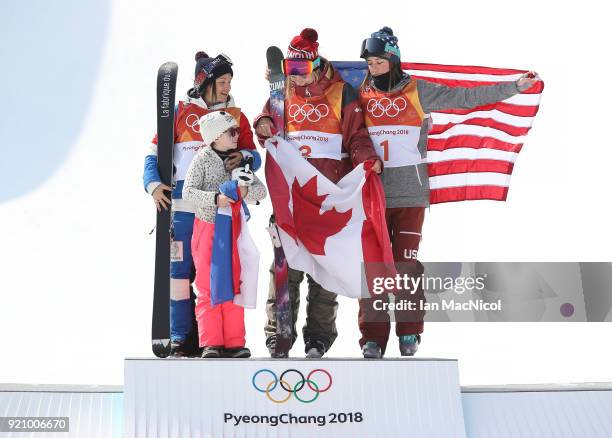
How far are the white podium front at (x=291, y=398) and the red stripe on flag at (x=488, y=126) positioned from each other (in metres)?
1.56

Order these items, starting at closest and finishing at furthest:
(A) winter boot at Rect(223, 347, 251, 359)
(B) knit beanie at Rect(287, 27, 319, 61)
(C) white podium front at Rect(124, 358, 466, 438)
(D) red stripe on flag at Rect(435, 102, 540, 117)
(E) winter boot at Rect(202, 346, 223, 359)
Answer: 1. (C) white podium front at Rect(124, 358, 466, 438)
2. (E) winter boot at Rect(202, 346, 223, 359)
3. (A) winter boot at Rect(223, 347, 251, 359)
4. (B) knit beanie at Rect(287, 27, 319, 61)
5. (D) red stripe on flag at Rect(435, 102, 540, 117)

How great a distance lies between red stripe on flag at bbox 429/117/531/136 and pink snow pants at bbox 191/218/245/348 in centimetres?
158

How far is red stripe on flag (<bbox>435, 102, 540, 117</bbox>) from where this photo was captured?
5.05m

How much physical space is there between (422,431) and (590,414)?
0.96 m

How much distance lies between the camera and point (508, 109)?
507 cm

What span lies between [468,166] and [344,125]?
939mm

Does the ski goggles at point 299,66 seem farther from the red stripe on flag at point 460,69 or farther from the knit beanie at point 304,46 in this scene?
the red stripe on flag at point 460,69

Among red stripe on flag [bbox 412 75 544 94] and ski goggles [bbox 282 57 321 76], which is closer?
ski goggles [bbox 282 57 321 76]

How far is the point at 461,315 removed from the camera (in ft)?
17.4

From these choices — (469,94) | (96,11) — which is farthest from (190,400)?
(96,11)

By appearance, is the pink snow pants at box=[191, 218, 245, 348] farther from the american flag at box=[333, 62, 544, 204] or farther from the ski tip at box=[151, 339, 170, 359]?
the american flag at box=[333, 62, 544, 204]

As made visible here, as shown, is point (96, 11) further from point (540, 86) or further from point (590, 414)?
point (590, 414)

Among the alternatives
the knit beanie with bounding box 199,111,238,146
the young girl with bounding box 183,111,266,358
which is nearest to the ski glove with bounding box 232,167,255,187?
the young girl with bounding box 183,111,266,358

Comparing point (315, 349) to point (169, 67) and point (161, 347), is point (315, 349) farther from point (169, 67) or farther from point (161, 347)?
point (169, 67)
